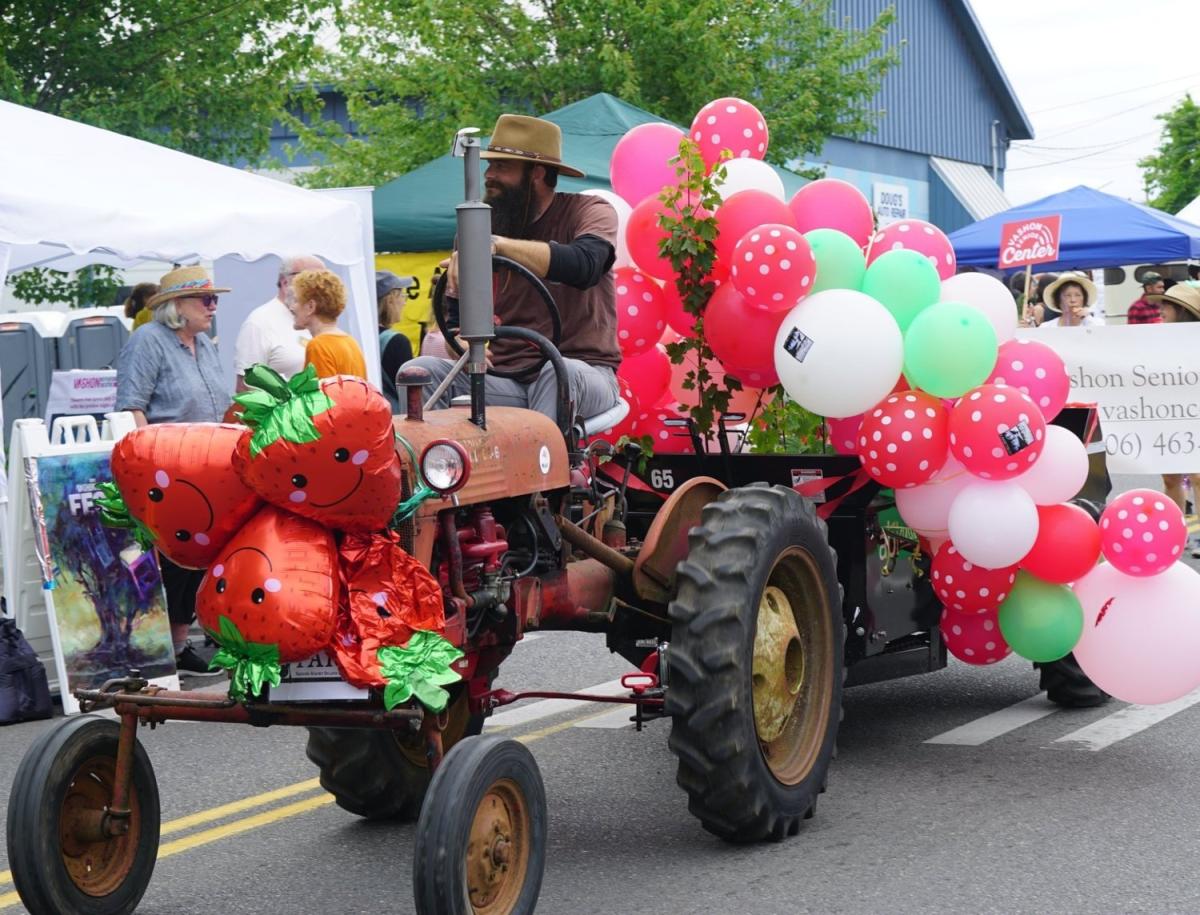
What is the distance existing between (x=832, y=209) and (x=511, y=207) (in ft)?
4.51

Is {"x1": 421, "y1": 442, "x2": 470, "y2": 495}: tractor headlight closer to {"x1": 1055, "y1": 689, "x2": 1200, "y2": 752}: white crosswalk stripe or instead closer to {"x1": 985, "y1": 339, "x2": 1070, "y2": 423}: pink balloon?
{"x1": 985, "y1": 339, "x2": 1070, "y2": 423}: pink balloon

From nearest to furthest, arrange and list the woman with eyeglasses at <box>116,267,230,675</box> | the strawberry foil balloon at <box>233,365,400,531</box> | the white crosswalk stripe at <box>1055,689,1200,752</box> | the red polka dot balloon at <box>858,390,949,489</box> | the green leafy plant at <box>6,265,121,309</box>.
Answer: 1. the strawberry foil balloon at <box>233,365,400,531</box>
2. the red polka dot balloon at <box>858,390,949,489</box>
3. the white crosswalk stripe at <box>1055,689,1200,752</box>
4. the woman with eyeglasses at <box>116,267,230,675</box>
5. the green leafy plant at <box>6,265,121,309</box>

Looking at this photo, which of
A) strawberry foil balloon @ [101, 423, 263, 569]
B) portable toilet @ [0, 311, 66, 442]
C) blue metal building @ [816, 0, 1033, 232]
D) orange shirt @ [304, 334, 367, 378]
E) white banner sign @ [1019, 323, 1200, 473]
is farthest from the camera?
blue metal building @ [816, 0, 1033, 232]

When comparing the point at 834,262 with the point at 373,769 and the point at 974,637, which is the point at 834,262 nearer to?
the point at 974,637

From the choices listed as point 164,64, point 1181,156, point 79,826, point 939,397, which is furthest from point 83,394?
point 1181,156

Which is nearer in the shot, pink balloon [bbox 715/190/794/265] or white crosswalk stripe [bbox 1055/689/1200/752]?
pink balloon [bbox 715/190/794/265]

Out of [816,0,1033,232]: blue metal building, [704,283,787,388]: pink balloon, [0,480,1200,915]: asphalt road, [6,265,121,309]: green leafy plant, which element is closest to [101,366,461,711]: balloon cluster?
[0,480,1200,915]: asphalt road

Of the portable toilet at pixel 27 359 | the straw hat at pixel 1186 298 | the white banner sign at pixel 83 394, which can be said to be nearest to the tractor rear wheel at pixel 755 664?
the straw hat at pixel 1186 298

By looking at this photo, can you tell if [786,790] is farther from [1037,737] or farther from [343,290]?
[343,290]

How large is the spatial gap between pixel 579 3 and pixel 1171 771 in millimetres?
15957

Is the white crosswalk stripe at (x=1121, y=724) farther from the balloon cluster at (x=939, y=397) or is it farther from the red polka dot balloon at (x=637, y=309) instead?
the red polka dot balloon at (x=637, y=309)

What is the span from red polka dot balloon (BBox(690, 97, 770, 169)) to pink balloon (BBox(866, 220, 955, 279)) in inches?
25.9

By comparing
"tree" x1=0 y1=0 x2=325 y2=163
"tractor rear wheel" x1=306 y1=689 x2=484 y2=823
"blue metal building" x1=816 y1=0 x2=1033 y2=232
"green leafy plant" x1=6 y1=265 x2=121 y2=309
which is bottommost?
"tractor rear wheel" x1=306 y1=689 x2=484 y2=823

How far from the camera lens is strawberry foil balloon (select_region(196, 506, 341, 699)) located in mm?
4191
